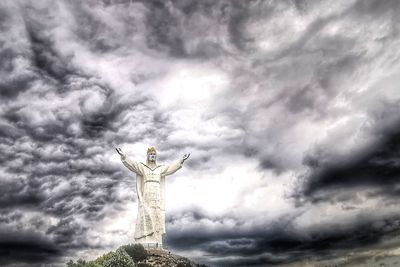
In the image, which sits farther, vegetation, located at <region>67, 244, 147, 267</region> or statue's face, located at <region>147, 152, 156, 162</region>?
statue's face, located at <region>147, 152, 156, 162</region>

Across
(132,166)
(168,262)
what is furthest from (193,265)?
(132,166)

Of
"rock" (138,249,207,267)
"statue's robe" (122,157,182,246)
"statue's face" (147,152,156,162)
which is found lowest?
"rock" (138,249,207,267)

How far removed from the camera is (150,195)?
1686 inches

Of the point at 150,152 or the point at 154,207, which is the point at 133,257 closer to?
the point at 154,207

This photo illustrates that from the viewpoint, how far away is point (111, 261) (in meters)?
36.1

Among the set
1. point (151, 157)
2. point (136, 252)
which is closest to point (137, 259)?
point (136, 252)

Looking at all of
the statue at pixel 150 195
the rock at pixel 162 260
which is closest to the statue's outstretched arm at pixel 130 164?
the statue at pixel 150 195

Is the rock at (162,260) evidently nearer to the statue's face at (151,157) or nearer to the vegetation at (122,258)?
the vegetation at (122,258)

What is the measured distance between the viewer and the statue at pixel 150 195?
4141 cm

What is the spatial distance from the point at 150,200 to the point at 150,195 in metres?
0.48

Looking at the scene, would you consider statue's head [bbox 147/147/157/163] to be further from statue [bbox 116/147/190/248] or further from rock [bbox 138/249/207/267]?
rock [bbox 138/249/207/267]

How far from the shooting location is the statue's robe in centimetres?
4141

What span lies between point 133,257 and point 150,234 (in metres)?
3.22

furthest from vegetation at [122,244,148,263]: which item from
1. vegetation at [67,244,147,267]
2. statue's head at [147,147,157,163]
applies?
statue's head at [147,147,157,163]
